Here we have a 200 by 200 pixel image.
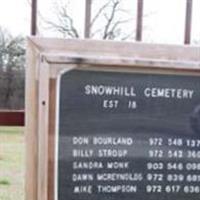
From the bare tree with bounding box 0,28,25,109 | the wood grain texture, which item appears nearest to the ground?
the bare tree with bounding box 0,28,25,109

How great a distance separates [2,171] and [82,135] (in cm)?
473

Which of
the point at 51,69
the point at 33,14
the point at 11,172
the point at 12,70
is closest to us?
the point at 51,69

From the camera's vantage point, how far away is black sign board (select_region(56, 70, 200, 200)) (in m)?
1.71

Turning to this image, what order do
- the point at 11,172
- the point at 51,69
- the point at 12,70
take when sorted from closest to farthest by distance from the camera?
the point at 51,69 → the point at 11,172 → the point at 12,70

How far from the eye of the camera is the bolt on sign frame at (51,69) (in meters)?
1.69

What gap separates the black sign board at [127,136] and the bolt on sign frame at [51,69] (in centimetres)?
2

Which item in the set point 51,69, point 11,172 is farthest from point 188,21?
point 11,172

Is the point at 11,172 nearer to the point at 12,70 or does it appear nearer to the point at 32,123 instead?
the point at 12,70

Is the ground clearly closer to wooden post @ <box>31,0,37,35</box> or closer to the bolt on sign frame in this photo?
wooden post @ <box>31,0,37,35</box>

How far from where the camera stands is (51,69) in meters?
1.70

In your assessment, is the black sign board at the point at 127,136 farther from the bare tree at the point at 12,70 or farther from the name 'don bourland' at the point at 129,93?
the bare tree at the point at 12,70

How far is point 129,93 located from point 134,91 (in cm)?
1

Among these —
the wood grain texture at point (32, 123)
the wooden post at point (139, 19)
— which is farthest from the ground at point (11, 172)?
the wood grain texture at point (32, 123)

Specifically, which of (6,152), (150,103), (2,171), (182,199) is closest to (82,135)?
(150,103)
